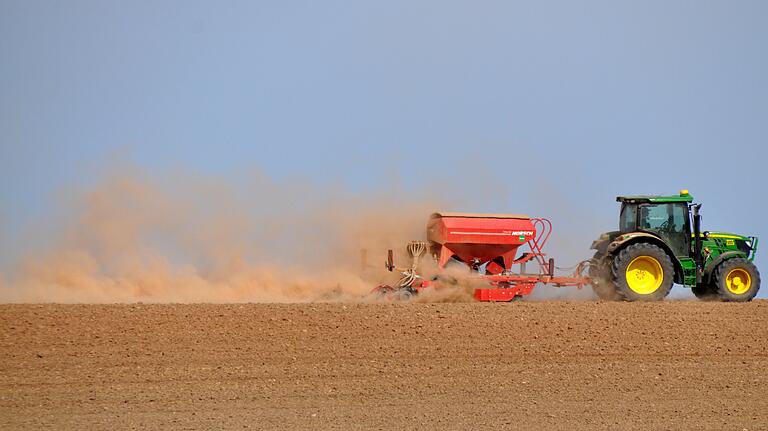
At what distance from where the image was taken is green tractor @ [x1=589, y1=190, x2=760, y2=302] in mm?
17188

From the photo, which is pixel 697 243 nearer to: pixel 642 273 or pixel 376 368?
pixel 642 273

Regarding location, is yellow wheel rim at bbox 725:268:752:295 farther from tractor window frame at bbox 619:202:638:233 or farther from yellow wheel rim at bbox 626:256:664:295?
tractor window frame at bbox 619:202:638:233

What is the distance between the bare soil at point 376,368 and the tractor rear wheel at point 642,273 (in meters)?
2.26

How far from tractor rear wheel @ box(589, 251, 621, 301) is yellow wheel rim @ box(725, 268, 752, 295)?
2458 millimetres

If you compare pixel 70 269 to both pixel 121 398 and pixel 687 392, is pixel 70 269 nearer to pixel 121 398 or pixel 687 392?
pixel 121 398

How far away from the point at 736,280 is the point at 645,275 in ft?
6.71

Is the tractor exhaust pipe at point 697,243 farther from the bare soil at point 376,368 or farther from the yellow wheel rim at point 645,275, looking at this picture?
the bare soil at point 376,368

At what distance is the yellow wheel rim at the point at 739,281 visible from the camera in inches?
699

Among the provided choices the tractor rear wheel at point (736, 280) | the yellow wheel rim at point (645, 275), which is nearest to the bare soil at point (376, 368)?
the yellow wheel rim at point (645, 275)

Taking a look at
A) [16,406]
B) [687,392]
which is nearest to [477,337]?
[687,392]

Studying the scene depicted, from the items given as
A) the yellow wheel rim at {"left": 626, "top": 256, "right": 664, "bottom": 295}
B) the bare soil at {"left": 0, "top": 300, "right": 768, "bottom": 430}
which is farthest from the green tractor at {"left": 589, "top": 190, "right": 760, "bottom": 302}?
the bare soil at {"left": 0, "top": 300, "right": 768, "bottom": 430}

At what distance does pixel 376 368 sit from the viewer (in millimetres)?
11680

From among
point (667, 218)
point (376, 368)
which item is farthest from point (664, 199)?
point (376, 368)

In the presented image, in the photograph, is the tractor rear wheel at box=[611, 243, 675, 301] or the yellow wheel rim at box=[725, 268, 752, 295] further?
the yellow wheel rim at box=[725, 268, 752, 295]
